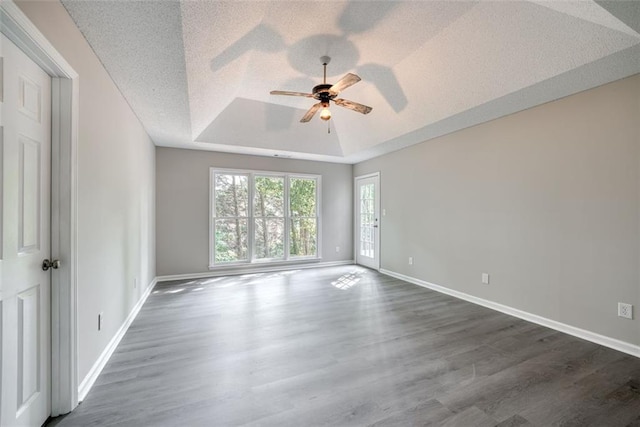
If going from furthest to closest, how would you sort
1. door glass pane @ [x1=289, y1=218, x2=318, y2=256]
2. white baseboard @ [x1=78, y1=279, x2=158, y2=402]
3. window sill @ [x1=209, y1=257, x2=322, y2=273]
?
door glass pane @ [x1=289, y1=218, x2=318, y2=256] → window sill @ [x1=209, y1=257, x2=322, y2=273] → white baseboard @ [x1=78, y1=279, x2=158, y2=402]

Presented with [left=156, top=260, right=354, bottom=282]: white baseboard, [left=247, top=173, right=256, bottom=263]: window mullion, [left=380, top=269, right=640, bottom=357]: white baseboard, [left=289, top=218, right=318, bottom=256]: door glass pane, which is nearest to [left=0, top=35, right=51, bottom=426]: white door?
[left=156, top=260, right=354, bottom=282]: white baseboard

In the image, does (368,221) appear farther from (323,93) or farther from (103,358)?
(103,358)

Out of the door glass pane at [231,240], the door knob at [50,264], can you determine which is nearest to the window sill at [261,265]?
the door glass pane at [231,240]

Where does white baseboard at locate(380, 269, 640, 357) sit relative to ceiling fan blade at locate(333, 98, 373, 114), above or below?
below

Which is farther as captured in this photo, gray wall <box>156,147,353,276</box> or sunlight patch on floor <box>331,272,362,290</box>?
gray wall <box>156,147,353,276</box>

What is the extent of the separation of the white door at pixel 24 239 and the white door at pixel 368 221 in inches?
198

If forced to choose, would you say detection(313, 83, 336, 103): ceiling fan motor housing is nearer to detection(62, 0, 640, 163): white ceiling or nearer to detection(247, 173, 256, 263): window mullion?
detection(62, 0, 640, 163): white ceiling

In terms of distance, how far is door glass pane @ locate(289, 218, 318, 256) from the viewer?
19.8 feet

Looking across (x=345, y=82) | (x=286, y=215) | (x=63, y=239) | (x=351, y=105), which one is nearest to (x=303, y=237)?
(x=286, y=215)

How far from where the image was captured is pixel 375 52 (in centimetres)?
295

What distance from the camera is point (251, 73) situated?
11.1 ft

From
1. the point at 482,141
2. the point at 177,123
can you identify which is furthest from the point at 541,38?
the point at 177,123

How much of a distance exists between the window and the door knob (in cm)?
365

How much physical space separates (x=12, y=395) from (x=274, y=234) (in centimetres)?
455
